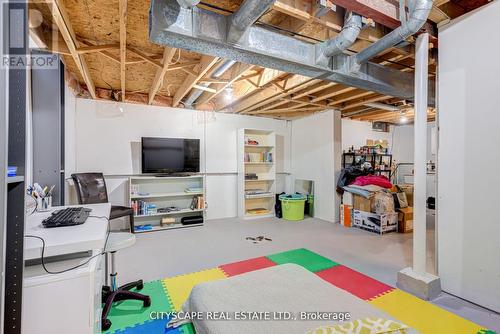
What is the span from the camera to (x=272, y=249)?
3438 mm

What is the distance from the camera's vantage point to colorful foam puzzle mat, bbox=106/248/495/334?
1.81 m

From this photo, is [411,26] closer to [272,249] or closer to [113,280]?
[272,249]

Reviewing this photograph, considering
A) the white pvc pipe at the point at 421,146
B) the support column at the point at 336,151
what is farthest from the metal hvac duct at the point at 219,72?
the support column at the point at 336,151

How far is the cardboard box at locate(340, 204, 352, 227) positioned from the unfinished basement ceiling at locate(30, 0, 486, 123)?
2.11 m

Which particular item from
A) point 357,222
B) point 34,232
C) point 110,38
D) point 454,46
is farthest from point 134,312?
point 357,222

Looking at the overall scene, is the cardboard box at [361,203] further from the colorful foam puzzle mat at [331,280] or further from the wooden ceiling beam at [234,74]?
the wooden ceiling beam at [234,74]

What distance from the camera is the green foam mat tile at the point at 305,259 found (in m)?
2.87

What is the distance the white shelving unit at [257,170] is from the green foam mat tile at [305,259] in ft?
7.05

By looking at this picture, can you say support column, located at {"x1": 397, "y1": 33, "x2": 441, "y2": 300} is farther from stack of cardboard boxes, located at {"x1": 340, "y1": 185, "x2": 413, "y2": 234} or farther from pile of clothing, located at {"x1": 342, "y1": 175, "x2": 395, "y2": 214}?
pile of clothing, located at {"x1": 342, "y1": 175, "x2": 395, "y2": 214}

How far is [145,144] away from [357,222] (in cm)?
430

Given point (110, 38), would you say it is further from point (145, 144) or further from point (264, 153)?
point (264, 153)

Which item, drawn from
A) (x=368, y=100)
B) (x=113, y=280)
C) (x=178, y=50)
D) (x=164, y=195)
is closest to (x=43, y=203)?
(x=113, y=280)

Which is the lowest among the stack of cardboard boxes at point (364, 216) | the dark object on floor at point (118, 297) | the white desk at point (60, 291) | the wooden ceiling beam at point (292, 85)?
the dark object on floor at point (118, 297)

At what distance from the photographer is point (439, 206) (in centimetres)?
233
